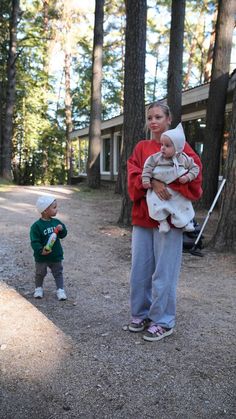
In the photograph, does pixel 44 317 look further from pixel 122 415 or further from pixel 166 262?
pixel 122 415

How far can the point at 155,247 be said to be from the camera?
10.8 feet

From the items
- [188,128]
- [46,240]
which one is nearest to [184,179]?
[46,240]

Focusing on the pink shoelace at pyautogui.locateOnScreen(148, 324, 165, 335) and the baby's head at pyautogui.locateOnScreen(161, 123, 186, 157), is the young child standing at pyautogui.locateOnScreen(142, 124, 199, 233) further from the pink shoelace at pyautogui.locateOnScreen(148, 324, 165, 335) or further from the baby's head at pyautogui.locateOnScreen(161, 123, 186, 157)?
the pink shoelace at pyautogui.locateOnScreen(148, 324, 165, 335)

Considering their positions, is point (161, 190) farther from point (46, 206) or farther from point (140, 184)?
point (46, 206)

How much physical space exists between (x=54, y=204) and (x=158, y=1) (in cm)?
2190

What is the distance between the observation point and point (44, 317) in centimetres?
387

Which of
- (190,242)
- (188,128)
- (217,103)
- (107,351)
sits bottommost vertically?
(107,351)

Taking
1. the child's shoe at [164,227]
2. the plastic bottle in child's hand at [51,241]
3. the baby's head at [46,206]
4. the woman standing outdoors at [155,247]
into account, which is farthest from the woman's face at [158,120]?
the plastic bottle in child's hand at [51,241]

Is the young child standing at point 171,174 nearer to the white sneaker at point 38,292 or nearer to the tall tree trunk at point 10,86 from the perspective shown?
the white sneaker at point 38,292

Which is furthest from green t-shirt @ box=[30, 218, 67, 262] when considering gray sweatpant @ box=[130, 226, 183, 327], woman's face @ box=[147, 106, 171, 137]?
woman's face @ box=[147, 106, 171, 137]

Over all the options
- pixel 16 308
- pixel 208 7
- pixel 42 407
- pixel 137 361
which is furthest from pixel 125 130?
pixel 208 7

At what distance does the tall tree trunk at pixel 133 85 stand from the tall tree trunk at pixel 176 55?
351cm

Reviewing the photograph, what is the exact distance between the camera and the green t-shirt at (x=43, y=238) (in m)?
4.13

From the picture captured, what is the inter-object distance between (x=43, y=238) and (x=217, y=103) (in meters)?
8.42
